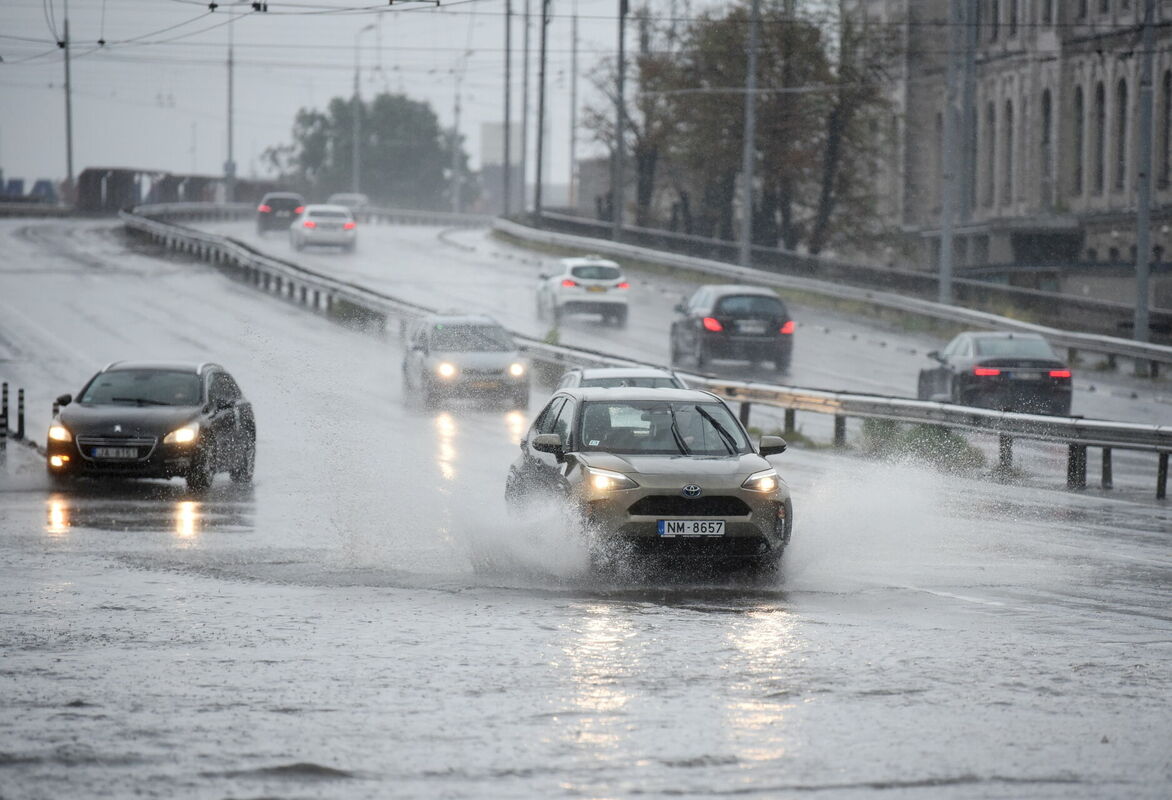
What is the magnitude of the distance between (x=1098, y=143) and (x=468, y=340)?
4487cm

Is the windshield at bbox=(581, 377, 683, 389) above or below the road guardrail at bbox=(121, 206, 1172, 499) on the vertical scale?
above

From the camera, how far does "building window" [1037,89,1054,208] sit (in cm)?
7481

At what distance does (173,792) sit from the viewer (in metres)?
7.09

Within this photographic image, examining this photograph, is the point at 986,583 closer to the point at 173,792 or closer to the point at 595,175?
the point at 173,792

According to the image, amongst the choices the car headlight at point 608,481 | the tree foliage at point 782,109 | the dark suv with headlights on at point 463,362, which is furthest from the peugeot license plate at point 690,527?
the tree foliage at point 782,109

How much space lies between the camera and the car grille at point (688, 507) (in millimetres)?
13203

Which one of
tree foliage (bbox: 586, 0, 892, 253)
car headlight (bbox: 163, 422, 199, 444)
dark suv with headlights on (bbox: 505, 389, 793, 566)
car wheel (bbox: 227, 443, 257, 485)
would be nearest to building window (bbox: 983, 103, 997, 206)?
tree foliage (bbox: 586, 0, 892, 253)

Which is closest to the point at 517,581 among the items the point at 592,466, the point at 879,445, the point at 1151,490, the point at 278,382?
the point at 592,466

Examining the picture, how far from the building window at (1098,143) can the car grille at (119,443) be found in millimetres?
56914

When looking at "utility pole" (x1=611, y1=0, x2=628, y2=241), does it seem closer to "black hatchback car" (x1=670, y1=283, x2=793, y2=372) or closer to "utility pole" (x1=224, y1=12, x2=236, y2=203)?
"black hatchback car" (x1=670, y1=283, x2=793, y2=372)

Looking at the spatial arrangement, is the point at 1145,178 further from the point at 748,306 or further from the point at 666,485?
the point at 666,485

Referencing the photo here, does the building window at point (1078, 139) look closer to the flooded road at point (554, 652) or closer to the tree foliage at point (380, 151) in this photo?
the flooded road at point (554, 652)

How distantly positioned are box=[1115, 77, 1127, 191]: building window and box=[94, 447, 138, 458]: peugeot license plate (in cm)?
5516

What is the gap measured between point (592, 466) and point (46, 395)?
23.6m
